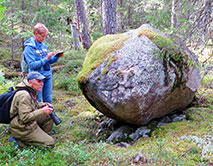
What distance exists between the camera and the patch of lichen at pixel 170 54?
14.7ft

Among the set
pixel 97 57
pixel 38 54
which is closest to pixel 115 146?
pixel 97 57

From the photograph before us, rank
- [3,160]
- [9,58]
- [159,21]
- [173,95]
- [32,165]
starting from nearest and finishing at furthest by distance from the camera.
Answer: [32,165], [3,160], [173,95], [159,21], [9,58]

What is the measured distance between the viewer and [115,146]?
403 cm

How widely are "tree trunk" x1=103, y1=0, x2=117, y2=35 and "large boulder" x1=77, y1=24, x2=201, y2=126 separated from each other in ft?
14.9

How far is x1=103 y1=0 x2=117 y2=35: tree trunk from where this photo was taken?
892 centimetres

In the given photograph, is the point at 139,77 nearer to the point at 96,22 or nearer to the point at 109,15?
the point at 109,15

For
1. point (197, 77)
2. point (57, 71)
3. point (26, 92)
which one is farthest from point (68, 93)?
point (197, 77)

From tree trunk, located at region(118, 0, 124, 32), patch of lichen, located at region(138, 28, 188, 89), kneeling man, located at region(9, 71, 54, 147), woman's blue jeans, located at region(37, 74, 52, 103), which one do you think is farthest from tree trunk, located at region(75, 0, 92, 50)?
kneeling man, located at region(9, 71, 54, 147)

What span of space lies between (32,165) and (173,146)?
2.57m

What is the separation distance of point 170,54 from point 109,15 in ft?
17.3

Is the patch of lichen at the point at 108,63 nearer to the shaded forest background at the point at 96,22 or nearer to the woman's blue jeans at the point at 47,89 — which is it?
the shaded forest background at the point at 96,22

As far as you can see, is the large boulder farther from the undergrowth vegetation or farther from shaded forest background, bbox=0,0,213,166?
the undergrowth vegetation

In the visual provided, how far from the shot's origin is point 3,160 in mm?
3473

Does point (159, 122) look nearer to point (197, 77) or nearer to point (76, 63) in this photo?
point (197, 77)
